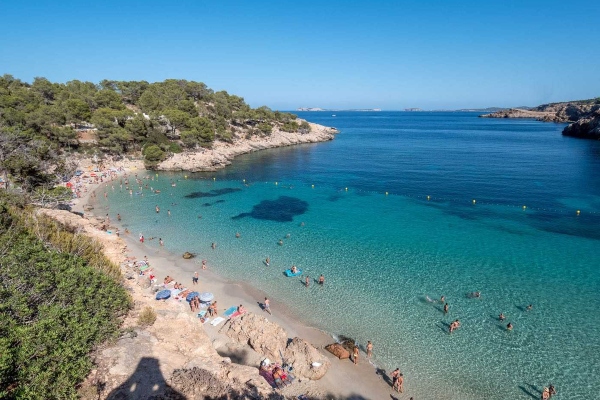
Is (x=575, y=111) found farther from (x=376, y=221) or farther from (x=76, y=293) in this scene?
(x=76, y=293)

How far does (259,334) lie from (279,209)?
25087 millimetres

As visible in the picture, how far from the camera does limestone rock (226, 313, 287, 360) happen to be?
17469 mm

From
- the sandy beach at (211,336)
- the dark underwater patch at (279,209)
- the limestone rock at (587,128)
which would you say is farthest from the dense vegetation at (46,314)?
the limestone rock at (587,128)

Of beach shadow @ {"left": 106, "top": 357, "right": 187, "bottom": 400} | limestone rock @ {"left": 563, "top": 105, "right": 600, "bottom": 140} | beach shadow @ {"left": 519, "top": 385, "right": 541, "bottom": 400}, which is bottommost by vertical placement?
beach shadow @ {"left": 519, "top": 385, "right": 541, "bottom": 400}

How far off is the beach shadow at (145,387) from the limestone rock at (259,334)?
6050mm

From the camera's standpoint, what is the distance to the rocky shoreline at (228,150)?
62.6m

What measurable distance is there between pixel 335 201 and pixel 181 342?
108 ft

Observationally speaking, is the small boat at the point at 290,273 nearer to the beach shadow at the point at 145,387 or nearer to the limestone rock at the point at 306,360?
the limestone rock at the point at 306,360

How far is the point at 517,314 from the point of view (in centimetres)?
2083

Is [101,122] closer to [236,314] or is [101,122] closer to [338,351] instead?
[236,314]

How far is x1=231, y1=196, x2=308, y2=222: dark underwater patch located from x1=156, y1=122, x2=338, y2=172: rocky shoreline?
78.4 ft

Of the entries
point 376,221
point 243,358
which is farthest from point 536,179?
point 243,358

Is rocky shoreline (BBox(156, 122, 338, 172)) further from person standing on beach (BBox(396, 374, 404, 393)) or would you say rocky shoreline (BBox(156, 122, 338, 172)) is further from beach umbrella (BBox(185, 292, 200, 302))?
person standing on beach (BBox(396, 374, 404, 393))

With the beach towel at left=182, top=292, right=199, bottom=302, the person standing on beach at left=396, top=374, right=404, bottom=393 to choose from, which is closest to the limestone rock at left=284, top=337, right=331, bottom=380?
the person standing on beach at left=396, top=374, right=404, bottom=393
